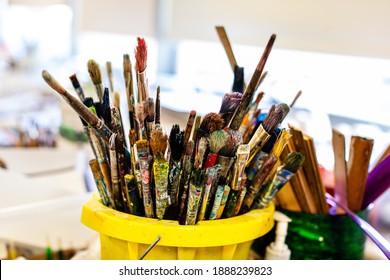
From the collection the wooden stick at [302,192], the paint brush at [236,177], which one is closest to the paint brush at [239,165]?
the paint brush at [236,177]

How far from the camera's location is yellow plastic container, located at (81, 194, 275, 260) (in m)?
0.49

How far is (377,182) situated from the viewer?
63 cm

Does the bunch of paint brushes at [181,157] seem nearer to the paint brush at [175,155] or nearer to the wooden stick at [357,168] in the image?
the paint brush at [175,155]

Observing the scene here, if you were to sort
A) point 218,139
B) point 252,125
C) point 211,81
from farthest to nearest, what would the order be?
point 211,81 < point 252,125 < point 218,139

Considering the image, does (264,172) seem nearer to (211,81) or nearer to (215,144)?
(215,144)

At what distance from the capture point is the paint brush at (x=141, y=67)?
1.60 feet

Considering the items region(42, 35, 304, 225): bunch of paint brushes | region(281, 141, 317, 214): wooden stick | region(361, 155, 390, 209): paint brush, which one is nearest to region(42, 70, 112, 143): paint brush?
region(42, 35, 304, 225): bunch of paint brushes

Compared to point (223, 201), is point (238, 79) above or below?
above

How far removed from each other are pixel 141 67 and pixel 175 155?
0.29ft

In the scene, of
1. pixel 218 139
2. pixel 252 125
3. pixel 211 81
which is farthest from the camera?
pixel 211 81

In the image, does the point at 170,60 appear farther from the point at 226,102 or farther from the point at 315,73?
the point at 226,102

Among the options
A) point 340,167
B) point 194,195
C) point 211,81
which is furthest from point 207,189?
point 211,81

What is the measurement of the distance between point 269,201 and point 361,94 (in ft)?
2.58

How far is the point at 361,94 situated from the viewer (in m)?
1.25
